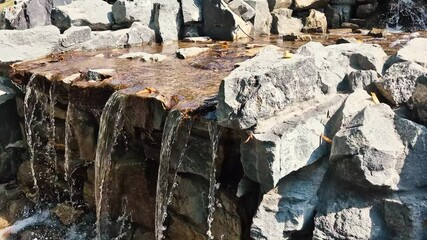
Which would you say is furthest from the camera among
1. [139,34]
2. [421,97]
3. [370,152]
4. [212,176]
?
[139,34]

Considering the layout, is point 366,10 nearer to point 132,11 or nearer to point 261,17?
point 261,17

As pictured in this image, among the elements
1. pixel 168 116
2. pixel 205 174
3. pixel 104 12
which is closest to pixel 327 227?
pixel 205 174

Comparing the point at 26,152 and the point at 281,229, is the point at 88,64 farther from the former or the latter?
the point at 281,229

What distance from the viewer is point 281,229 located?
10.9 ft

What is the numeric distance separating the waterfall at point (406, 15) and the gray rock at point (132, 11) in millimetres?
6151

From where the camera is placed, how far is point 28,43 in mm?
8086

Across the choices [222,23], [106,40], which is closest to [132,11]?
[106,40]

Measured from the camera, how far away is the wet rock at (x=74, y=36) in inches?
338

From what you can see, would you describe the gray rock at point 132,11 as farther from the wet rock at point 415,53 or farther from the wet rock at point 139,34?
the wet rock at point 415,53

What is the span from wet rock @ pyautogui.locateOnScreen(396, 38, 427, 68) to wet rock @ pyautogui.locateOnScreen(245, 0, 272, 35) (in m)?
6.40

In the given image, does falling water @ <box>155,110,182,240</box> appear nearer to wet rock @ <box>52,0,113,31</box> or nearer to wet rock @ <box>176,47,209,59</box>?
wet rock @ <box>176,47,209,59</box>

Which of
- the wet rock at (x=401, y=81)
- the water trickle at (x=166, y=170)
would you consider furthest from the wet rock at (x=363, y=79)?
the water trickle at (x=166, y=170)

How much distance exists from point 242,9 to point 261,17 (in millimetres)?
597

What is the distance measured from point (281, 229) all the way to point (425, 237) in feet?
3.21
